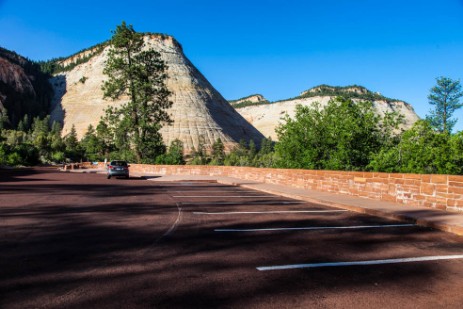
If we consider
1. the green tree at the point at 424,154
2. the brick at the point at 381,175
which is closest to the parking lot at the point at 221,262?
the brick at the point at 381,175

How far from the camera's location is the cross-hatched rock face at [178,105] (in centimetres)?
Result: 11494

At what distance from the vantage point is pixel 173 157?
43344 mm

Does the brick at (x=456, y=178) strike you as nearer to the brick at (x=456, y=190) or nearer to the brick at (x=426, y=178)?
the brick at (x=456, y=190)

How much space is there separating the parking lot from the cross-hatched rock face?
100 m

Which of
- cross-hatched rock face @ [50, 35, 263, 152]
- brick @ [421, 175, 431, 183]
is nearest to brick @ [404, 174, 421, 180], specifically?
brick @ [421, 175, 431, 183]

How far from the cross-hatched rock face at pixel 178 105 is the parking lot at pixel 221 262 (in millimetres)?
100434

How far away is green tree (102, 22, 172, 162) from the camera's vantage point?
4166cm

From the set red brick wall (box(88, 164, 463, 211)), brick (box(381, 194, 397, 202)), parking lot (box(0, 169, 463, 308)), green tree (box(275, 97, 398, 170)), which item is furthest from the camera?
green tree (box(275, 97, 398, 170))

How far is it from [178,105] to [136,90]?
3109 inches

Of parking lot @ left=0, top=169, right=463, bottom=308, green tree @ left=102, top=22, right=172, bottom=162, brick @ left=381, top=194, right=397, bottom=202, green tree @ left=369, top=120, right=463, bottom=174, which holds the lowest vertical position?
parking lot @ left=0, top=169, right=463, bottom=308

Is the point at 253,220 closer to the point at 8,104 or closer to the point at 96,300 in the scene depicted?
the point at 96,300

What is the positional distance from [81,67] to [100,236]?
569 ft

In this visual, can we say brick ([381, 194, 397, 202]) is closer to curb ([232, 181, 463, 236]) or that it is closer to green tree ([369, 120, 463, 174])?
curb ([232, 181, 463, 236])

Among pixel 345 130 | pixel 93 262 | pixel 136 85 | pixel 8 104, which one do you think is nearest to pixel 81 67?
pixel 8 104
